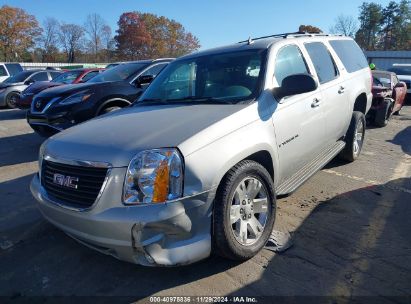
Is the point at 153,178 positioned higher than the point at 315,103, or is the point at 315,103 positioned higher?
the point at 315,103

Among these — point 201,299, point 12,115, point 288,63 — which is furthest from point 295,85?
point 12,115

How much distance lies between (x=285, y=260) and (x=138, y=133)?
1644 mm

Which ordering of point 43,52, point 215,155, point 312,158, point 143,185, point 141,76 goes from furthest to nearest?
point 43,52 → point 141,76 → point 312,158 → point 215,155 → point 143,185

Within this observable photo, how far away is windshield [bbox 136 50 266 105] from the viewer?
3896 mm

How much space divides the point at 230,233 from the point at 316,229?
4.19ft

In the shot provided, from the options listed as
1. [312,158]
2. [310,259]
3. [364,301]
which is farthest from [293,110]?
[364,301]

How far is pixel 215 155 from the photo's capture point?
117 inches

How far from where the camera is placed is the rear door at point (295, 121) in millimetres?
3838

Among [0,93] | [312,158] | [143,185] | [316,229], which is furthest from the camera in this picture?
[0,93]

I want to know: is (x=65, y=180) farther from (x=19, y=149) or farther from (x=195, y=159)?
(x=19, y=149)

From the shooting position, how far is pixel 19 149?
7895 mm

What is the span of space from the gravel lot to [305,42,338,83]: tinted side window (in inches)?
57.2

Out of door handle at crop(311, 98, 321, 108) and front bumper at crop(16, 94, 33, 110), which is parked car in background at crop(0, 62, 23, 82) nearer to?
front bumper at crop(16, 94, 33, 110)

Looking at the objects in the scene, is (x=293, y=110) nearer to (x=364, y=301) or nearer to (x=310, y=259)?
(x=310, y=259)
